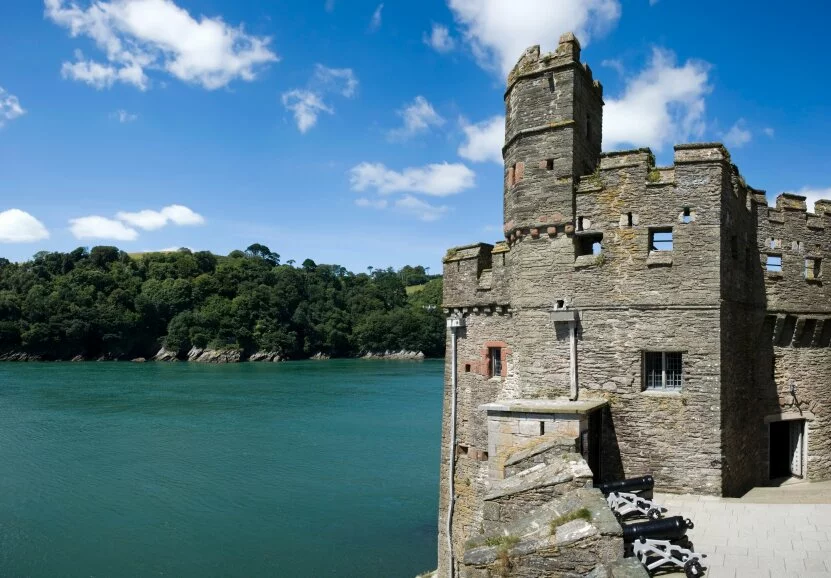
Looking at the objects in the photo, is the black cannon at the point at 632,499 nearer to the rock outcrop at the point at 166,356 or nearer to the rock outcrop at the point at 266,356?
the rock outcrop at the point at 266,356

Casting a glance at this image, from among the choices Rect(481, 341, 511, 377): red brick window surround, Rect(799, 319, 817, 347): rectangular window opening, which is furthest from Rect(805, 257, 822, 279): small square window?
Rect(481, 341, 511, 377): red brick window surround

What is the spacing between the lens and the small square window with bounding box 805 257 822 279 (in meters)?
15.7

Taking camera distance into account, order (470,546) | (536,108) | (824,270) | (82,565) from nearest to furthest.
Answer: (470,546)
(536,108)
(824,270)
(82,565)

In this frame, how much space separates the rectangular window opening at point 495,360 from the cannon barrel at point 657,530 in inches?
283

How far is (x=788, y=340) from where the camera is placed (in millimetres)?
15461

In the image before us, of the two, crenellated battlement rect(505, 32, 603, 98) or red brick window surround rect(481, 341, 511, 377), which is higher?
crenellated battlement rect(505, 32, 603, 98)

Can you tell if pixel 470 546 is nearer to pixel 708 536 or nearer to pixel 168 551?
pixel 708 536

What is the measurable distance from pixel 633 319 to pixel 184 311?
9951 cm

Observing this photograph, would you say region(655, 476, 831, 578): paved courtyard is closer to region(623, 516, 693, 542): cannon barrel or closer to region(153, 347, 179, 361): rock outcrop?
region(623, 516, 693, 542): cannon barrel

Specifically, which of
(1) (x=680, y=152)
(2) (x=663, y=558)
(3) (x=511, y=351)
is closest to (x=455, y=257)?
(3) (x=511, y=351)

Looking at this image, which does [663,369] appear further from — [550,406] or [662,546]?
[662,546]

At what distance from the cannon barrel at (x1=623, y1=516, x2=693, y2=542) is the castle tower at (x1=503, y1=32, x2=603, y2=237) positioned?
6.48 meters

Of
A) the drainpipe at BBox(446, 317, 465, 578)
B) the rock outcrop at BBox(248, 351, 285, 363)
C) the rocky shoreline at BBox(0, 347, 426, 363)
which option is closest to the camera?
the drainpipe at BBox(446, 317, 465, 578)

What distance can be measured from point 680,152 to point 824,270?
21.1 feet
